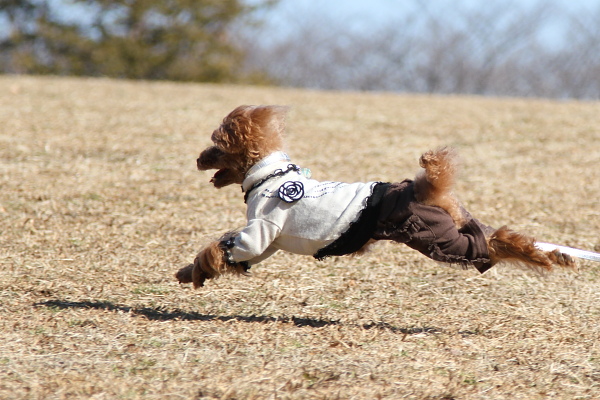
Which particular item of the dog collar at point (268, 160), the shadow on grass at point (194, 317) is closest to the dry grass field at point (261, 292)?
the shadow on grass at point (194, 317)

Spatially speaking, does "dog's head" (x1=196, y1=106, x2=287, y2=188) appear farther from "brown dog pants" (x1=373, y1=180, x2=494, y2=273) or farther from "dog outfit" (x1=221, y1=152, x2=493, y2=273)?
"brown dog pants" (x1=373, y1=180, x2=494, y2=273)

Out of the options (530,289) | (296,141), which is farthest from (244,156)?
(296,141)

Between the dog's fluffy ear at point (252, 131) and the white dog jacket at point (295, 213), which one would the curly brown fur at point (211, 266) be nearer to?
the white dog jacket at point (295, 213)

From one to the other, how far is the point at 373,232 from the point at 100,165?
436 cm

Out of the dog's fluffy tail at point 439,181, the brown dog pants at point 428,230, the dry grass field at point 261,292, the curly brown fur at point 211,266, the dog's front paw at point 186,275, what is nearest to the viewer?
the dry grass field at point 261,292

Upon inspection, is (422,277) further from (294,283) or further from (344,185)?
(344,185)

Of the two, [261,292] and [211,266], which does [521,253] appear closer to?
[211,266]

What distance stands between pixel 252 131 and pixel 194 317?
3.34 feet

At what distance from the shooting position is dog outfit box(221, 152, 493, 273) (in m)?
3.48

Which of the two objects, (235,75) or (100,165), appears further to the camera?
(235,75)

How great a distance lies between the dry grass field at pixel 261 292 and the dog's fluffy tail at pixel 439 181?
66 cm

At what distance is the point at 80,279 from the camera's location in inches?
177

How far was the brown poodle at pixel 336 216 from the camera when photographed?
137 inches

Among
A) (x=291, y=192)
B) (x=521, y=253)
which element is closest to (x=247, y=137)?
(x=291, y=192)
